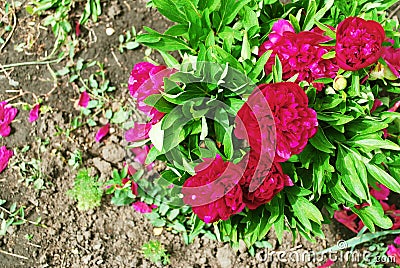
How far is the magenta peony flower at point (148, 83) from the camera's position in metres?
1.36

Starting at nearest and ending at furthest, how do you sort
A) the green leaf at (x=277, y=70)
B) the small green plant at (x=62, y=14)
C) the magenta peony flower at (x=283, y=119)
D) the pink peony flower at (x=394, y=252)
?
the magenta peony flower at (x=283, y=119) → the green leaf at (x=277, y=70) → the pink peony flower at (x=394, y=252) → the small green plant at (x=62, y=14)

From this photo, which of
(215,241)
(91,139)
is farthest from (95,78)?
(215,241)

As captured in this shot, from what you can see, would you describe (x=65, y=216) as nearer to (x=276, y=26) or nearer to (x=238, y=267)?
(x=238, y=267)

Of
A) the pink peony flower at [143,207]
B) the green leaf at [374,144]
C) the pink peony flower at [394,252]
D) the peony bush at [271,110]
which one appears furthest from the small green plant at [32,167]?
the pink peony flower at [394,252]

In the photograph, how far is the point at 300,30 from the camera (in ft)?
4.93

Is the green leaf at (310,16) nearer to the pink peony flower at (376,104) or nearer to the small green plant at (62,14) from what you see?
the pink peony flower at (376,104)

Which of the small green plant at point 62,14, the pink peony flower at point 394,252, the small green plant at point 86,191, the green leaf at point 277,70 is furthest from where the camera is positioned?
the small green plant at point 62,14

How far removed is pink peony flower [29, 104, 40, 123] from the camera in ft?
7.60

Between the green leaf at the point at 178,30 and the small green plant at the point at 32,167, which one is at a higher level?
the green leaf at the point at 178,30

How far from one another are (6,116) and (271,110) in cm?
157

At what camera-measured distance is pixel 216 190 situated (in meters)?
1.25

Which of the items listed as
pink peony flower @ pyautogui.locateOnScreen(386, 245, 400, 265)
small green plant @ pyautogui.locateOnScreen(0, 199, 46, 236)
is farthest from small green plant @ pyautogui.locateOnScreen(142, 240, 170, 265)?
pink peony flower @ pyautogui.locateOnScreen(386, 245, 400, 265)

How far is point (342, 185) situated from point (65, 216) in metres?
1.28

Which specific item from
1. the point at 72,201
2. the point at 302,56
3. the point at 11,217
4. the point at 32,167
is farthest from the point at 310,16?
the point at 11,217
